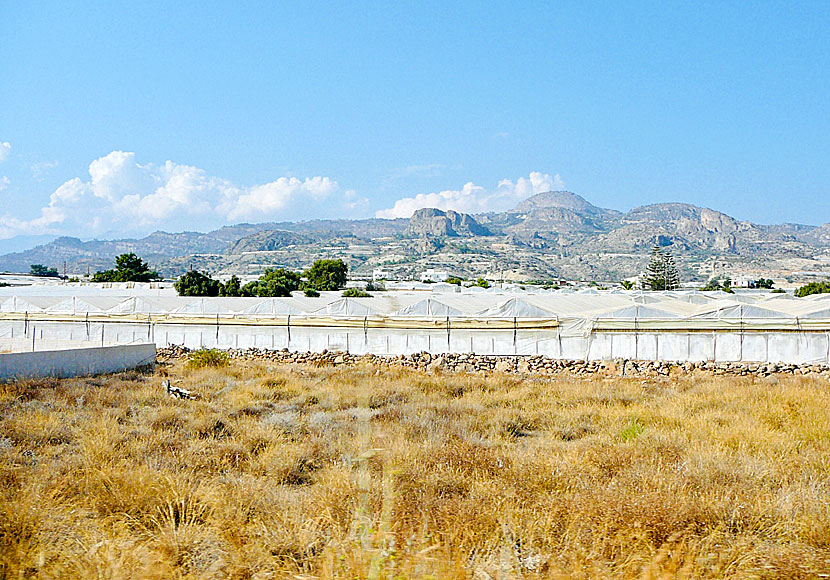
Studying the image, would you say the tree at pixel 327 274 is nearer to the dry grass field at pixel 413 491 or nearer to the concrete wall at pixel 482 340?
the concrete wall at pixel 482 340

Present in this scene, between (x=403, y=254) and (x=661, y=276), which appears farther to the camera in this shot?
(x=403, y=254)

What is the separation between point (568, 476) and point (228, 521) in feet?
10.9

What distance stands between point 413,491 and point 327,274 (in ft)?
196

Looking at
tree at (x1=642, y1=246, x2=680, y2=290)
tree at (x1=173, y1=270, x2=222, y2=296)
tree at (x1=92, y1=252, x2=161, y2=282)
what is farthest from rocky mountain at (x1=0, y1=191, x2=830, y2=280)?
tree at (x1=642, y1=246, x2=680, y2=290)

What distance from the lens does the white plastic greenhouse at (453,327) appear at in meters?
22.5

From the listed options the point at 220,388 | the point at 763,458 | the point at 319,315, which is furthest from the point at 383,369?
the point at 763,458

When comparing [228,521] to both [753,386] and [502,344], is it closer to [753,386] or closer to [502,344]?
[753,386]

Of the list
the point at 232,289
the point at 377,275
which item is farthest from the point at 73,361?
the point at 377,275

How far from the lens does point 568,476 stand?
6359 mm

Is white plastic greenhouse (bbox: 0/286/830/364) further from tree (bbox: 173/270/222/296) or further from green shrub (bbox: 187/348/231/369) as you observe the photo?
tree (bbox: 173/270/222/296)

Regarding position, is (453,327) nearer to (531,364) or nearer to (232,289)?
(531,364)

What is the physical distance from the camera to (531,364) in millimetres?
22578

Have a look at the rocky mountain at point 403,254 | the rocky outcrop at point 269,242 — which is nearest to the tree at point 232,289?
the rocky mountain at point 403,254

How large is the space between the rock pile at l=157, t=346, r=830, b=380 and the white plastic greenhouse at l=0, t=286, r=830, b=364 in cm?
79
